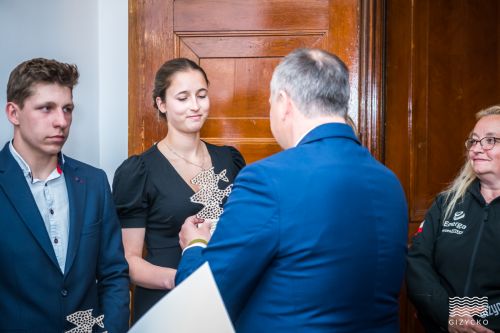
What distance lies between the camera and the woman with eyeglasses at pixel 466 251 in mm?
2352

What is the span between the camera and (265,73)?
9.96 feet

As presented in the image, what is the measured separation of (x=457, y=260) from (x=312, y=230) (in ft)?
4.09

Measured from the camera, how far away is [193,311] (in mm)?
1291

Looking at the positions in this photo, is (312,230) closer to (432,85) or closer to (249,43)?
(249,43)

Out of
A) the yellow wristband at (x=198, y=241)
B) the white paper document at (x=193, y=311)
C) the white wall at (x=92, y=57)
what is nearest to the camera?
the white paper document at (x=193, y=311)

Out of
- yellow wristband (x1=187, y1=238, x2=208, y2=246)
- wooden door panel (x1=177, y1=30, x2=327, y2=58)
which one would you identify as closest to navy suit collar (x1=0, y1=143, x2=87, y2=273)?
yellow wristband (x1=187, y1=238, x2=208, y2=246)

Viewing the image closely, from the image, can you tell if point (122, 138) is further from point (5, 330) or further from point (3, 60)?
point (5, 330)

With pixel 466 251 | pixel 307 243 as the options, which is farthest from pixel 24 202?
pixel 466 251

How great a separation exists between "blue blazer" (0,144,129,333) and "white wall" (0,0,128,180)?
0.83 meters

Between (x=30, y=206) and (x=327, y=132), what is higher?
(x=327, y=132)

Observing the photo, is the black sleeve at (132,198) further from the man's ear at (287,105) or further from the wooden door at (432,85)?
the wooden door at (432,85)

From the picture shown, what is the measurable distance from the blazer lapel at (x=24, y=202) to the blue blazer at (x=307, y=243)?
0.55 m

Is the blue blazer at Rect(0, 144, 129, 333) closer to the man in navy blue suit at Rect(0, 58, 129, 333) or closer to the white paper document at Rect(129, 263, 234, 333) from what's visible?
the man in navy blue suit at Rect(0, 58, 129, 333)

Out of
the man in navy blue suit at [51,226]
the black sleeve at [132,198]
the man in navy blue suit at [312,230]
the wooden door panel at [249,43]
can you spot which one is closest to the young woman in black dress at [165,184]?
the black sleeve at [132,198]
